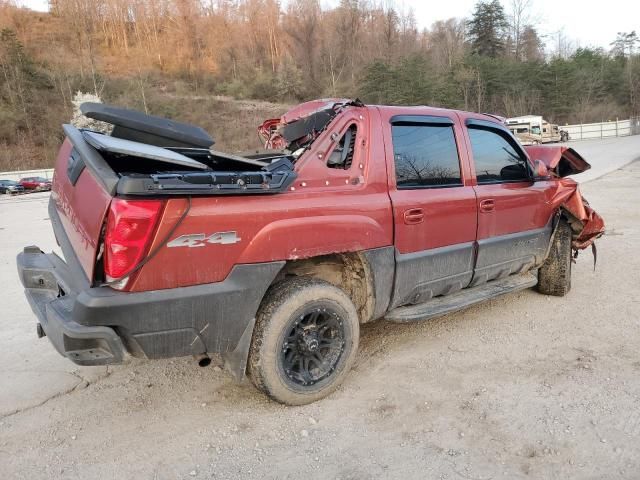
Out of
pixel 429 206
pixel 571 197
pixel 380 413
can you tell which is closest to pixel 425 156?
pixel 429 206

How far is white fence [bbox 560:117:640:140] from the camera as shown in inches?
1973

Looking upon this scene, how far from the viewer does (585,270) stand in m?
5.87

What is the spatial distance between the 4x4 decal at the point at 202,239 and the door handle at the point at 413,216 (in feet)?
4.29

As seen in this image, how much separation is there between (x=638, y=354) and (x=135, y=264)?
11.8 ft

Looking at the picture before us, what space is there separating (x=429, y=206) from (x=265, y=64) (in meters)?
76.6

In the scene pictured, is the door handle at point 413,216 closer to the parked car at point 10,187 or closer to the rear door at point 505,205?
the rear door at point 505,205

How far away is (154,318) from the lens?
249 centimetres

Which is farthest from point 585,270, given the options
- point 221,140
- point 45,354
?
point 221,140

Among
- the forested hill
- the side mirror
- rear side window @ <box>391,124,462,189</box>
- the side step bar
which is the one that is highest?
the forested hill

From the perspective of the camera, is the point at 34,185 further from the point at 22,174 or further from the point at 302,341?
the point at 302,341

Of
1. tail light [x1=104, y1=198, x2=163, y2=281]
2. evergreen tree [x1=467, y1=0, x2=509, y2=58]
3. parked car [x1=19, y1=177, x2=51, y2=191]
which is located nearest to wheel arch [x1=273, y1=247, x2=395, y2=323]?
tail light [x1=104, y1=198, x2=163, y2=281]

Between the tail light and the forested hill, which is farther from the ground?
the forested hill

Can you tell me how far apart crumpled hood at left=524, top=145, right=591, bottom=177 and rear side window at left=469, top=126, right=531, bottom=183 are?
2.62 feet

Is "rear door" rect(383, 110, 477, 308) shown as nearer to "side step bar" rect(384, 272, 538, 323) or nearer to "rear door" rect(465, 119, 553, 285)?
"side step bar" rect(384, 272, 538, 323)
